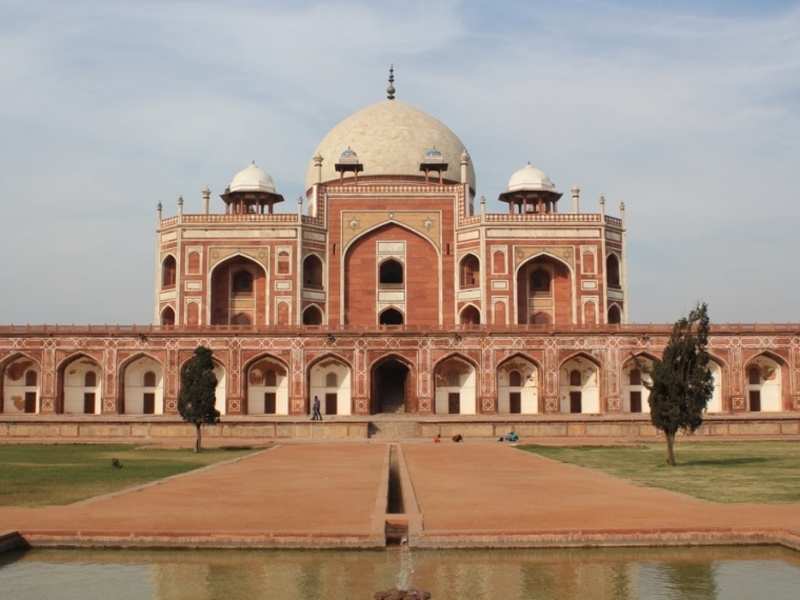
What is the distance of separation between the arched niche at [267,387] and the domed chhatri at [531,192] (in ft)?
40.9

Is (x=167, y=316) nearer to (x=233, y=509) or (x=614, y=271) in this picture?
(x=614, y=271)

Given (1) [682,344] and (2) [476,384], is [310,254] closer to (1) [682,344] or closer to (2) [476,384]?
(2) [476,384]

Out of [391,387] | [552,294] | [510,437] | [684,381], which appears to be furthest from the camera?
[552,294]

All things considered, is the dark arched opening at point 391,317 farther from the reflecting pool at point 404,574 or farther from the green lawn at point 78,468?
the reflecting pool at point 404,574

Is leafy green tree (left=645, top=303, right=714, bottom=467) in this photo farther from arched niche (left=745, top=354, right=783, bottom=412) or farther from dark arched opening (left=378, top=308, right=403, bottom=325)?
dark arched opening (left=378, top=308, right=403, bottom=325)

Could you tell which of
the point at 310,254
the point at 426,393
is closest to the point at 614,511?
the point at 426,393

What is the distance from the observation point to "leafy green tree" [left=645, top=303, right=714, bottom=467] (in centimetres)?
1767

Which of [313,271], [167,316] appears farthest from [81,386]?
[313,271]

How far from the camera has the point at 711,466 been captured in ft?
54.1

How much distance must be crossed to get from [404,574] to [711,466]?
1058 cm

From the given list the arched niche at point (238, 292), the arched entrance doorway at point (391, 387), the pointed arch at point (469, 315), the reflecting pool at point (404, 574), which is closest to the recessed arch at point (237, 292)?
the arched niche at point (238, 292)

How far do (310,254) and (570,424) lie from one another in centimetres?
1475

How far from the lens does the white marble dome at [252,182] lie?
129 feet

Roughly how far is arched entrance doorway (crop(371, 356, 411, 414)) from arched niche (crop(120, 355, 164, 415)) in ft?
24.9
